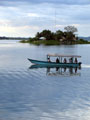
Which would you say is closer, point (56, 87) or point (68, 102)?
point (68, 102)

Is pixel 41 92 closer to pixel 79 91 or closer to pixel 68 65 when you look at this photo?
pixel 79 91

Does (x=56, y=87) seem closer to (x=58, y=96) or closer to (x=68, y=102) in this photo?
(x=58, y=96)

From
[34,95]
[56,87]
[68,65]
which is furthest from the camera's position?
[68,65]

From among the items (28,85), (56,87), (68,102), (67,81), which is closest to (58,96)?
(68,102)

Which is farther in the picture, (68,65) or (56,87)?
(68,65)

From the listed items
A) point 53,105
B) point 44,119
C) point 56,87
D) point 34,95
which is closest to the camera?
point 44,119

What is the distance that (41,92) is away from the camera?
137ft

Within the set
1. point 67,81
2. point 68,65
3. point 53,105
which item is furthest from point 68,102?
point 68,65

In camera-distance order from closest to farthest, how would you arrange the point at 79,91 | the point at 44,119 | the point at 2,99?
the point at 44,119, the point at 2,99, the point at 79,91

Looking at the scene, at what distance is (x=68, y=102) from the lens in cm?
3609

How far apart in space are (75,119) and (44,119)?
3.29 m

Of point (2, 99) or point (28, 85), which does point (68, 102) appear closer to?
point (2, 99)

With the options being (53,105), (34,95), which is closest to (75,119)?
(53,105)

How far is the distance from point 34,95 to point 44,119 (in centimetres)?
1090
